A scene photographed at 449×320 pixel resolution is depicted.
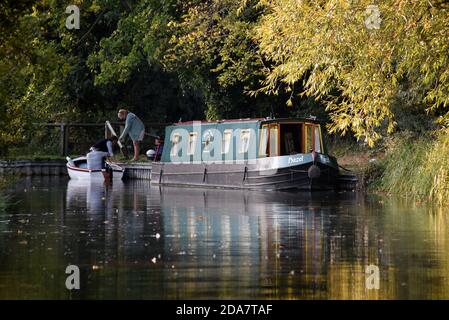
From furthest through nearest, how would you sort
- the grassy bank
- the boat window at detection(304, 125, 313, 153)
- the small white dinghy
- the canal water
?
the small white dinghy < the boat window at detection(304, 125, 313, 153) < the grassy bank < the canal water

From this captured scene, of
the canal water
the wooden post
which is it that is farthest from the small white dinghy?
the canal water

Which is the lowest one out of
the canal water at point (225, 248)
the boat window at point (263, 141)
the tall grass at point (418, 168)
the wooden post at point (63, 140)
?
the canal water at point (225, 248)

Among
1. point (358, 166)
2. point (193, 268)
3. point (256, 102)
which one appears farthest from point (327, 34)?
point (256, 102)

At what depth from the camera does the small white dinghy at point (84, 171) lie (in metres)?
39.9

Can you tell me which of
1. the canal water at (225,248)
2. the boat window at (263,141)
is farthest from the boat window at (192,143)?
the canal water at (225,248)

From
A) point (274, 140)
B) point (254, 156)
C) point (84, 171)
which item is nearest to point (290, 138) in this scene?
point (274, 140)

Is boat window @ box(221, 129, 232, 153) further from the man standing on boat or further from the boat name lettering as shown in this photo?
the man standing on boat

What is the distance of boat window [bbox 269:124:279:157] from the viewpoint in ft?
111

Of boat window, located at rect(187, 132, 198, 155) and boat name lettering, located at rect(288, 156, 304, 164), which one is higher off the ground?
boat window, located at rect(187, 132, 198, 155)

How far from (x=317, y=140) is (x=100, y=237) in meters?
15.7

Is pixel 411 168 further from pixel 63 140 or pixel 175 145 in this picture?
pixel 63 140

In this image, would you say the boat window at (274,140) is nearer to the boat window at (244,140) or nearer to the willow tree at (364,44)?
the boat window at (244,140)

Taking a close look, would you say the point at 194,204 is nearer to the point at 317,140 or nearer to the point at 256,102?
the point at 317,140

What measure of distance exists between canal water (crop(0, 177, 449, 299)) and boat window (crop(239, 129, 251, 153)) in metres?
6.23
